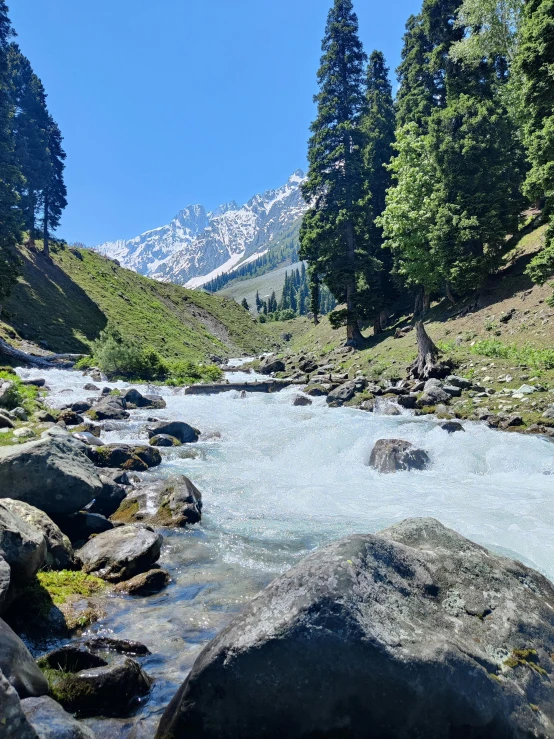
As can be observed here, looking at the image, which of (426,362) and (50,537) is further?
(426,362)

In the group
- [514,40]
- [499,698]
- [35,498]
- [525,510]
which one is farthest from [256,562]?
[514,40]

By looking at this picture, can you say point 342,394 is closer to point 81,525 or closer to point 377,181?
point 81,525

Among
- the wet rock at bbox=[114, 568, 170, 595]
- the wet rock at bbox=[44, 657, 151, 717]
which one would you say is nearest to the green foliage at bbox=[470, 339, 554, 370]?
the wet rock at bbox=[114, 568, 170, 595]

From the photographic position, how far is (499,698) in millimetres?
3629

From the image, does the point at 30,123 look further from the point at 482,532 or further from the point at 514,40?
the point at 482,532

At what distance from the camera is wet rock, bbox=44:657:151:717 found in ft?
15.3

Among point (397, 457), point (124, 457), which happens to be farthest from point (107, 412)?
point (397, 457)

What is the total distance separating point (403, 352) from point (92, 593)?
26384 mm

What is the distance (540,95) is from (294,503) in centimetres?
2117

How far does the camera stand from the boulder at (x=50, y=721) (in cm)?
351

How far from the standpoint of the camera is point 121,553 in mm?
8172

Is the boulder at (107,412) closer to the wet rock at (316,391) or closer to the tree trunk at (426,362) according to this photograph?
the wet rock at (316,391)

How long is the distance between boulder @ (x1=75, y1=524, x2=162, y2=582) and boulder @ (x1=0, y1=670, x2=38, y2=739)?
495cm

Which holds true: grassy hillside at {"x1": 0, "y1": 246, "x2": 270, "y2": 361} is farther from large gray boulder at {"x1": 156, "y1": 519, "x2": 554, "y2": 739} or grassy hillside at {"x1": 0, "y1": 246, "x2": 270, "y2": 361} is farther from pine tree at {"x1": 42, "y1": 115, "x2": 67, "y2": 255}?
large gray boulder at {"x1": 156, "y1": 519, "x2": 554, "y2": 739}
